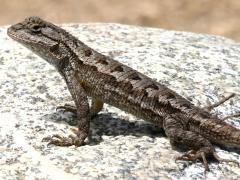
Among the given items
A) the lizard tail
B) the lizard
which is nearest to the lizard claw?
the lizard

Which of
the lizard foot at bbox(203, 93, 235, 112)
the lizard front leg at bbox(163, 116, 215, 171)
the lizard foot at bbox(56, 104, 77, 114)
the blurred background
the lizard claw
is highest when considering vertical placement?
the lizard foot at bbox(203, 93, 235, 112)

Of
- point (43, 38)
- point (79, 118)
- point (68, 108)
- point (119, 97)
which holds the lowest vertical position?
point (68, 108)

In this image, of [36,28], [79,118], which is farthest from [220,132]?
[36,28]

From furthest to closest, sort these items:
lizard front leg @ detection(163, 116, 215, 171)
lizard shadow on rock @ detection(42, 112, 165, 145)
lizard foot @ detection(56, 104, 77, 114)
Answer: lizard foot @ detection(56, 104, 77, 114) < lizard shadow on rock @ detection(42, 112, 165, 145) < lizard front leg @ detection(163, 116, 215, 171)

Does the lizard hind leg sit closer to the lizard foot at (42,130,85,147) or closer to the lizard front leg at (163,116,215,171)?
the lizard foot at (42,130,85,147)

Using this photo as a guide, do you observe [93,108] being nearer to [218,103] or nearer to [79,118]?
[79,118]

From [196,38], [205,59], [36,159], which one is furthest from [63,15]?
[36,159]

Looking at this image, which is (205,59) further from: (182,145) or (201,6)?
(201,6)
